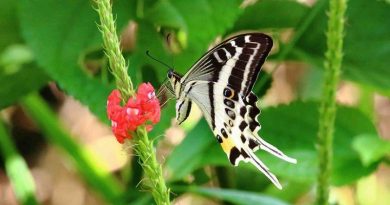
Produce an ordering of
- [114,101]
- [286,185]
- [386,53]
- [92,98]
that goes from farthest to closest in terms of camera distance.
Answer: [286,185], [386,53], [92,98], [114,101]

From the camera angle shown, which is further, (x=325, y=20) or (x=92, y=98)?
(x=325, y=20)

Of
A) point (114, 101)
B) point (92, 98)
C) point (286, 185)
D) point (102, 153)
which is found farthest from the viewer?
point (102, 153)

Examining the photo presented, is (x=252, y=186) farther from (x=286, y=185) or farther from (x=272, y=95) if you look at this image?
(x=272, y=95)

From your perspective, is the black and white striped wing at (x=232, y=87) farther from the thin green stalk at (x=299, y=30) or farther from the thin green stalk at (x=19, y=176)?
the thin green stalk at (x=19, y=176)

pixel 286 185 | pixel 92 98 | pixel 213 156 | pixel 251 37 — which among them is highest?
pixel 251 37

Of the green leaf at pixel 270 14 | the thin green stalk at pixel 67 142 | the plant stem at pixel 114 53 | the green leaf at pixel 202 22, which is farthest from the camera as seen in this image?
the thin green stalk at pixel 67 142

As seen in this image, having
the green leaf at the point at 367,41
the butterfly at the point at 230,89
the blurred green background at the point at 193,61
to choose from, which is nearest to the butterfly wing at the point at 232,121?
the butterfly at the point at 230,89

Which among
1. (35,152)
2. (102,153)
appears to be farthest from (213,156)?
(35,152)

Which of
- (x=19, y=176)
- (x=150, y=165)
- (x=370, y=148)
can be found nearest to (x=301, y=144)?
(x=370, y=148)
